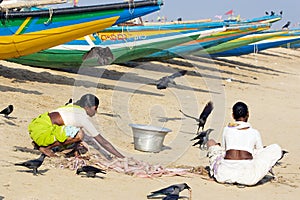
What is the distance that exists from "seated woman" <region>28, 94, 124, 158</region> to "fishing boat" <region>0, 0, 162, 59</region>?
159 inches

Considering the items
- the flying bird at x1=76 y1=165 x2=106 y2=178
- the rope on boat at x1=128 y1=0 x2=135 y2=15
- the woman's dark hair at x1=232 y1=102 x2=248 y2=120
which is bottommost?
the flying bird at x1=76 y1=165 x2=106 y2=178

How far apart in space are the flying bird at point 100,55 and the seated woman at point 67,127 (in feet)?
23.1

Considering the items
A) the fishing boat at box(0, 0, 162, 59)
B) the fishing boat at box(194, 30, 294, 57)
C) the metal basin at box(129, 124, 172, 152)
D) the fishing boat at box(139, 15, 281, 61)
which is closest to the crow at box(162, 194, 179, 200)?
the metal basin at box(129, 124, 172, 152)

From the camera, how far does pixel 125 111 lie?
9.76 m

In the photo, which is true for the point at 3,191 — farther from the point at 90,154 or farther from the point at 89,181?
the point at 90,154

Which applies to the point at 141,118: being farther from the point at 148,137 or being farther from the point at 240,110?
the point at 240,110

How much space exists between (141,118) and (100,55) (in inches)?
169

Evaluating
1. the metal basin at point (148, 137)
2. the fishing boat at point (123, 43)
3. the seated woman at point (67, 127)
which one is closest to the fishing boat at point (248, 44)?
the fishing boat at point (123, 43)

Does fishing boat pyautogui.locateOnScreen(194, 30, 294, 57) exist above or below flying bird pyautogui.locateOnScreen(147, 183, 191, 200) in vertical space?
above

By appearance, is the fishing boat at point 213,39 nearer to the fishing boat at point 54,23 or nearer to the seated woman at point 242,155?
the fishing boat at point 54,23

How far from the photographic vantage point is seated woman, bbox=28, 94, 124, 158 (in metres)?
5.64

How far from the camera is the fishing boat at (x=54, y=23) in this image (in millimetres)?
9492

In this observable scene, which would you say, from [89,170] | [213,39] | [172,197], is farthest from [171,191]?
[213,39]

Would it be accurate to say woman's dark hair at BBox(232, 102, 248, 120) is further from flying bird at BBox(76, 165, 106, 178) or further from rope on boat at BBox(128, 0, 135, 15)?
rope on boat at BBox(128, 0, 135, 15)
